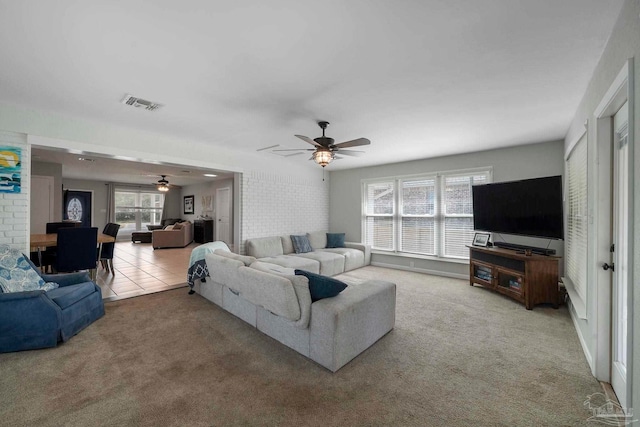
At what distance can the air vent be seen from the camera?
2.85 meters

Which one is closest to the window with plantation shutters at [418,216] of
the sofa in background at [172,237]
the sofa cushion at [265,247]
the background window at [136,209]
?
the sofa cushion at [265,247]

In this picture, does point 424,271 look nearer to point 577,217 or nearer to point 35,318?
point 577,217

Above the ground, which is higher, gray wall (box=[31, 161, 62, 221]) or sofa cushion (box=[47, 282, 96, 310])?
gray wall (box=[31, 161, 62, 221])

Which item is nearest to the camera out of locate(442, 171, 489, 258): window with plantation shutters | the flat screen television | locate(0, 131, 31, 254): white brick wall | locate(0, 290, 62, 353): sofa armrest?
locate(0, 290, 62, 353): sofa armrest

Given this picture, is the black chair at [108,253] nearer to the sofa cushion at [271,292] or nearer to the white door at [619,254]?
the sofa cushion at [271,292]

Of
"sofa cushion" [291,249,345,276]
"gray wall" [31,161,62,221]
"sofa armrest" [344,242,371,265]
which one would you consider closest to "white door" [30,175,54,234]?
"gray wall" [31,161,62,221]

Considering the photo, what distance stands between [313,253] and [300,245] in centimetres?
43

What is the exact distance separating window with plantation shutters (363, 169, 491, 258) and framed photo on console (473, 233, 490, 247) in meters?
0.35

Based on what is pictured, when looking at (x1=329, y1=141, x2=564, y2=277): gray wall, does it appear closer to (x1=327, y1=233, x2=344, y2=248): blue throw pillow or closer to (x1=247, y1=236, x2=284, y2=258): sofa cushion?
(x1=327, y1=233, x2=344, y2=248): blue throw pillow

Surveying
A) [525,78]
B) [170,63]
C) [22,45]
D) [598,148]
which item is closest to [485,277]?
[598,148]

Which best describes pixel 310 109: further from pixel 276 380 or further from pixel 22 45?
pixel 276 380

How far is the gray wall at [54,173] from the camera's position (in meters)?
6.18

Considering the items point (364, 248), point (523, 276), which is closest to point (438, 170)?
point (364, 248)

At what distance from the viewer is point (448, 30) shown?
69.8 inches
